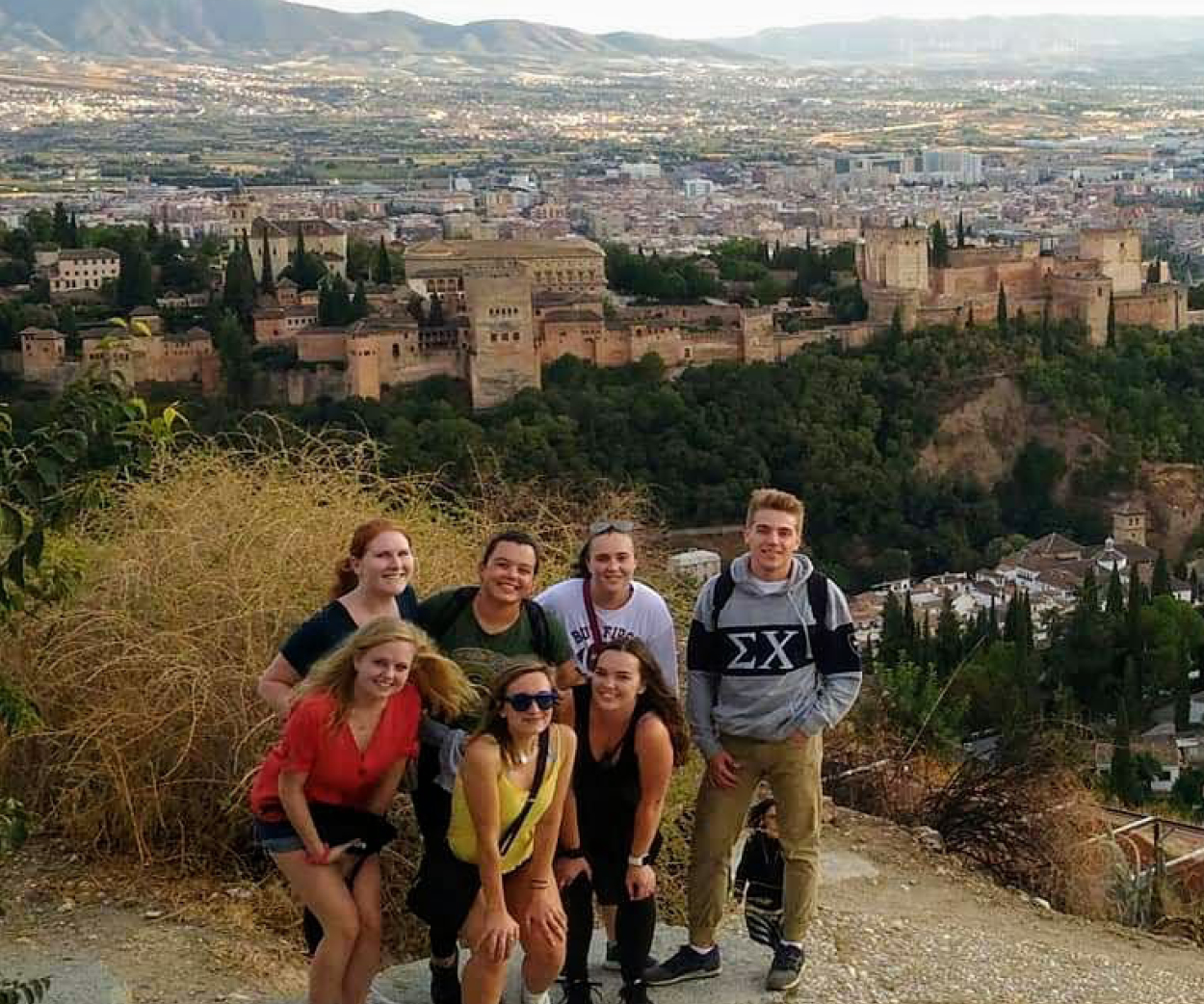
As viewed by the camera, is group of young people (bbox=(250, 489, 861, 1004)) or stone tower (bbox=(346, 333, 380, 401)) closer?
group of young people (bbox=(250, 489, 861, 1004))

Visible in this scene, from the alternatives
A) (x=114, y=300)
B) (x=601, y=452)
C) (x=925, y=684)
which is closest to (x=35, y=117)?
(x=114, y=300)

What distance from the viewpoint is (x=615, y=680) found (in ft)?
11.9

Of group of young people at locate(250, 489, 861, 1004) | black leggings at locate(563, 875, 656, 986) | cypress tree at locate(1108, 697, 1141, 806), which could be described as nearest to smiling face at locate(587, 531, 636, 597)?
group of young people at locate(250, 489, 861, 1004)

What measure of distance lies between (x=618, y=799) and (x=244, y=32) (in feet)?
559

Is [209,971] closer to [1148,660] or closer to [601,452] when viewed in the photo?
[1148,660]

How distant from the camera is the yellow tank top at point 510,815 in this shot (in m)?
3.43

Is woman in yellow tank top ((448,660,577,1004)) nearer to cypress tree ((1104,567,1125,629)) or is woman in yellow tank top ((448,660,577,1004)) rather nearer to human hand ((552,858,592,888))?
human hand ((552,858,592,888))

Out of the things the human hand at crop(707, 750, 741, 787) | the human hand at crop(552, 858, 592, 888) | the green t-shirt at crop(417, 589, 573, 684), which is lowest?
the human hand at crop(552, 858, 592, 888)

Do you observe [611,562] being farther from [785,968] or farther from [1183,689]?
[1183,689]

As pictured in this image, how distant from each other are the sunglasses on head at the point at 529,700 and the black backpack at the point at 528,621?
0.95 feet

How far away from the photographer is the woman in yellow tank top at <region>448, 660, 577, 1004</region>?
339 cm

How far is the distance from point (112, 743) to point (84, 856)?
29 centimetres

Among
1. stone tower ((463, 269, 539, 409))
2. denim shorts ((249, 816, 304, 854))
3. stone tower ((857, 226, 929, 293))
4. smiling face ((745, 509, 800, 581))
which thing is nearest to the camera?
denim shorts ((249, 816, 304, 854))

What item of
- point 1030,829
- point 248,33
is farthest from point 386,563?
point 248,33
